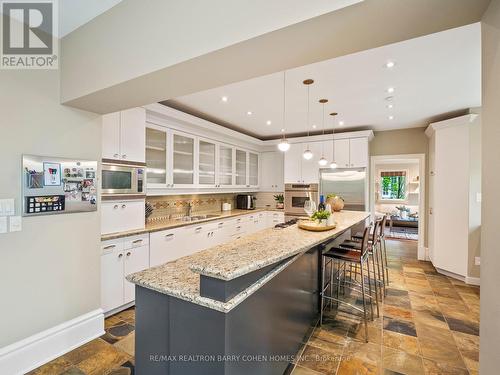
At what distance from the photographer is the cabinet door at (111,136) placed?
264cm

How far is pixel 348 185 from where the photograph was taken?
16.3 ft

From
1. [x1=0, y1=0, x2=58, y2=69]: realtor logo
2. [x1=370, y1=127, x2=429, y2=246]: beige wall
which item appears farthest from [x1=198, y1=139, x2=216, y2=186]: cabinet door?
[x1=370, y1=127, x2=429, y2=246]: beige wall

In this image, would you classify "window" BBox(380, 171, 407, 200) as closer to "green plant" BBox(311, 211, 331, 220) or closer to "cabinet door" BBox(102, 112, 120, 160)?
"green plant" BBox(311, 211, 331, 220)

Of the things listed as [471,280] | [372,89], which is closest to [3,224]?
[372,89]

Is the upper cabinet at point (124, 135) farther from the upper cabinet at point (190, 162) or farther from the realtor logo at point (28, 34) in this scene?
the realtor logo at point (28, 34)

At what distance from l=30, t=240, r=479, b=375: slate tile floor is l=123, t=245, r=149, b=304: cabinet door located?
0.22 metres

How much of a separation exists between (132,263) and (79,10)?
2360 millimetres

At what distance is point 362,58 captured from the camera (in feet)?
7.89

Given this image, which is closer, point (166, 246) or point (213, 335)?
point (213, 335)

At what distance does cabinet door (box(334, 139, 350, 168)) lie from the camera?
16.3 feet

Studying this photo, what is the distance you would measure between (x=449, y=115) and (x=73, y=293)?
586cm

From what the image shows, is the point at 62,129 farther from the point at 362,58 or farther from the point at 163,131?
the point at 362,58

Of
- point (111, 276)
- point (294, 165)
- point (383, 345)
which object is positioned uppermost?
point (294, 165)

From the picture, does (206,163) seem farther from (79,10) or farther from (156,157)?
(79,10)
